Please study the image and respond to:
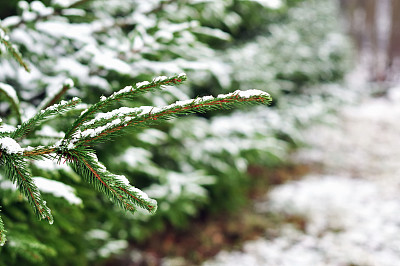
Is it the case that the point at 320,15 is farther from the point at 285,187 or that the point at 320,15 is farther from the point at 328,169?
the point at 285,187

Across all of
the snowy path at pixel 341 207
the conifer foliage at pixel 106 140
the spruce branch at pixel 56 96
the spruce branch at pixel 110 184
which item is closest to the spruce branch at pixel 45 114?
the conifer foliage at pixel 106 140

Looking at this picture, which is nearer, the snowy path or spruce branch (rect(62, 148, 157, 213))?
spruce branch (rect(62, 148, 157, 213))

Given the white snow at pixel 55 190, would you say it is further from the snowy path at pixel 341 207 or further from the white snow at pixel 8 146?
the snowy path at pixel 341 207

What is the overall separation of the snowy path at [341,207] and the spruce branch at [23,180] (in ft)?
9.71

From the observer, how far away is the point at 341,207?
4332mm

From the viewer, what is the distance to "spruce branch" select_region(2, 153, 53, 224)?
2.34 feet

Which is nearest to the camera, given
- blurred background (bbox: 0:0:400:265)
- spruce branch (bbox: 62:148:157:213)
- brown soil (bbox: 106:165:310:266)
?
spruce branch (bbox: 62:148:157:213)

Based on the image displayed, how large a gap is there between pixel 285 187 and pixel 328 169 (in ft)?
4.62

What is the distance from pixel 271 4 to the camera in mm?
1984

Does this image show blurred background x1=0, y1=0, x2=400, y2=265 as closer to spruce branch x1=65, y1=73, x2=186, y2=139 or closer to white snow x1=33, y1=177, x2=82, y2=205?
white snow x1=33, y1=177, x2=82, y2=205

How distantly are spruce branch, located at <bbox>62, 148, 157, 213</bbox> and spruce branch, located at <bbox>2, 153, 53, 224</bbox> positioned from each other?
121mm

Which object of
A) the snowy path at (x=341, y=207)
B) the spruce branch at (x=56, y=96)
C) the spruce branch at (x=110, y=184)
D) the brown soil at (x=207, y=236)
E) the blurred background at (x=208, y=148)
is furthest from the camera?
the brown soil at (x=207, y=236)

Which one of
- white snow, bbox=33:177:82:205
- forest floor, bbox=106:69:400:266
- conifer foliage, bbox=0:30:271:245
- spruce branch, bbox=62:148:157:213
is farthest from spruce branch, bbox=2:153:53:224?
forest floor, bbox=106:69:400:266

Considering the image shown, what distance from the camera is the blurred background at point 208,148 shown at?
1.72m
